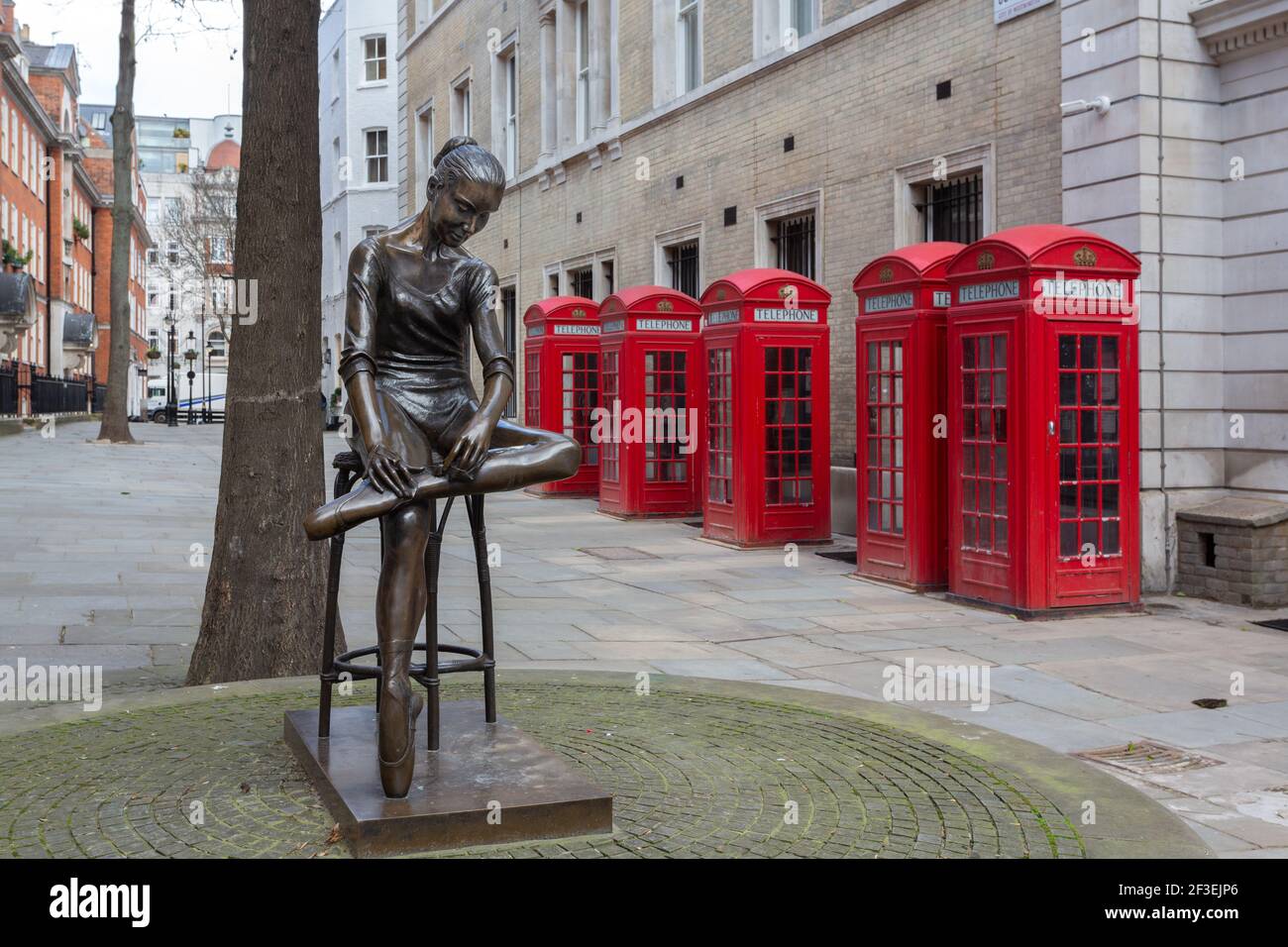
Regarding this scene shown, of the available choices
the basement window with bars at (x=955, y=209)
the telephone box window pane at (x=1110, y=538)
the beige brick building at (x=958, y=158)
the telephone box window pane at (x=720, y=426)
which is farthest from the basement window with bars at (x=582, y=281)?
the telephone box window pane at (x=1110, y=538)

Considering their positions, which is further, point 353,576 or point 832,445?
point 832,445

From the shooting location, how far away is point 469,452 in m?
4.41

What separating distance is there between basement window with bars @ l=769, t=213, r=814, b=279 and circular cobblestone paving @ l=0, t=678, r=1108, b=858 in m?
10.9

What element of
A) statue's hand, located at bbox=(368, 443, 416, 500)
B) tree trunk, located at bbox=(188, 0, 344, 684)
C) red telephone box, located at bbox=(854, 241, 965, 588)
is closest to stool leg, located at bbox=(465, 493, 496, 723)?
statue's hand, located at bbox=(368, 443, 416, 500)

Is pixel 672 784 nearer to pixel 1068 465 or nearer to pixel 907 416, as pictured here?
pixel 1068 465

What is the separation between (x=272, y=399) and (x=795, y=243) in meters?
11.0

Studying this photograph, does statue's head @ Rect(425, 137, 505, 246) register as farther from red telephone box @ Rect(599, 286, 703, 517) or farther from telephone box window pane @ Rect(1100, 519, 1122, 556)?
red telephone box @ Rect(599, 286, 703, 517)

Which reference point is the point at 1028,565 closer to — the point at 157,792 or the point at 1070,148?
the point at 1070,148

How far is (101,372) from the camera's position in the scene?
2653 inches

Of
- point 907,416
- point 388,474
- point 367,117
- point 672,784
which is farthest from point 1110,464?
point 367,117

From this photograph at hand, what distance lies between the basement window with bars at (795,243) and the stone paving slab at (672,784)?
1072 centimetres

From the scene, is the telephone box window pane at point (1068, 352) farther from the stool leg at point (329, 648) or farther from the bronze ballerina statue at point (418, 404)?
the stool leg at point (329, 648)
